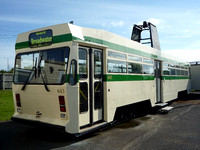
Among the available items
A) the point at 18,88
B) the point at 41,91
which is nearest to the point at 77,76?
the point at 41,91

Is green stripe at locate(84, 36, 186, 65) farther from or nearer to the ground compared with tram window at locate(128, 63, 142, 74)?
farther from the ground

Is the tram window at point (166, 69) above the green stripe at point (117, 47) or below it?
below

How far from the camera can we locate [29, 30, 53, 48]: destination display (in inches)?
220

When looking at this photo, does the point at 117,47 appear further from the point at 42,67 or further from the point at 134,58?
the point at 42,67

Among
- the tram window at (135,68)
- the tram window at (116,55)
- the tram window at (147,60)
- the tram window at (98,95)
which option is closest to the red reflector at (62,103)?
the tram window at (98,95)

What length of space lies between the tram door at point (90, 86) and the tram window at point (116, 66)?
376 mm

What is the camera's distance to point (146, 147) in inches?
206

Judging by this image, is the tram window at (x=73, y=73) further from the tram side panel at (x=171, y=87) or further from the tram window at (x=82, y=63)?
the tram side panel at (x=171, y=87)

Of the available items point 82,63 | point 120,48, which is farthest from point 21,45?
point 120,48

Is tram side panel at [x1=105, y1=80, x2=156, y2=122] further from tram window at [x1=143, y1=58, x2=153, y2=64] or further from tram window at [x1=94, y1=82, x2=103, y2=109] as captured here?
tram window at [x1=143, y1=58, x2=153, y2=64]

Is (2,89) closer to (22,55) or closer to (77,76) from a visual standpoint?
(22,55)

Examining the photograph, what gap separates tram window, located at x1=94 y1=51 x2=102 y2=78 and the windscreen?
3.62 ft

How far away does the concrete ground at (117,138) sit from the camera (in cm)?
530

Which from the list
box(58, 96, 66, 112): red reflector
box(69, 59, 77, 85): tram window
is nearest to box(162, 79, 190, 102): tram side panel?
box(69, 59, 77, 85): tram window
